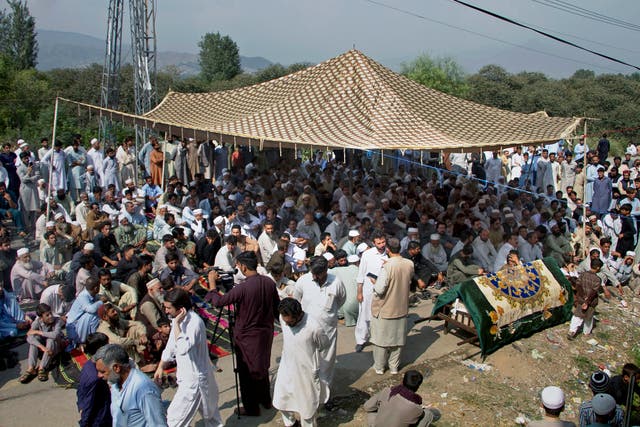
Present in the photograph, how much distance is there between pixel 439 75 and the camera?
4516cm

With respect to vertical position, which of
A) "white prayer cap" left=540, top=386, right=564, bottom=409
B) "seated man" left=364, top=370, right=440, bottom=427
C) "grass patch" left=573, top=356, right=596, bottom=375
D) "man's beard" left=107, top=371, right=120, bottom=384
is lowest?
"grass patch" left=573, top=356, right=596, bottom=375

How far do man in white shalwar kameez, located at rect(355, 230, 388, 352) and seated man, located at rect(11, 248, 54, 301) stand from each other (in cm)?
436

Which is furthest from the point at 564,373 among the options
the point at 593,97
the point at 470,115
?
the point at 593,97

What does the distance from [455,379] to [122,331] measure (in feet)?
12.6

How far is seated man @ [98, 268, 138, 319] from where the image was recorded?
6820 mm

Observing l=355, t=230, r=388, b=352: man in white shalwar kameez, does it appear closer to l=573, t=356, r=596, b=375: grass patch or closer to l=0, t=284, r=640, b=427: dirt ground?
l=0, t=284, r=640, b=427: dirt ground

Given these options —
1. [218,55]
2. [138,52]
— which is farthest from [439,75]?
[218,55]

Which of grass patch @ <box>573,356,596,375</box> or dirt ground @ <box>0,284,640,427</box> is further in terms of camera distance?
grass patch @ <box>573,356,596,375</box>

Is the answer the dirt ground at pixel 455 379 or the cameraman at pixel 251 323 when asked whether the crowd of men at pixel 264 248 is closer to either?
the cameraman at pixel 251 323

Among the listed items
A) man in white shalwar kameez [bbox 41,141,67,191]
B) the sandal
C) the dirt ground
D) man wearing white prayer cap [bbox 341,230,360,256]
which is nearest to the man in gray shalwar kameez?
man in white shalwar kameez [bbox 41,141,67,191]

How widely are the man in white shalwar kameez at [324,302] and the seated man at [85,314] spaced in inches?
96.8

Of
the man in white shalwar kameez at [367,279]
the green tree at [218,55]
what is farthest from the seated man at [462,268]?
the green tree at [218,55]

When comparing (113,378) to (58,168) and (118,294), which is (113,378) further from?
(58,168)

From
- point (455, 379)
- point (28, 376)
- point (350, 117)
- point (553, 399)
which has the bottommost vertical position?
point (28, 376)
